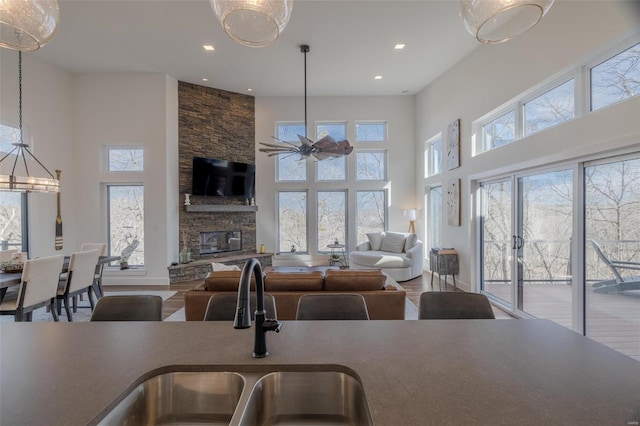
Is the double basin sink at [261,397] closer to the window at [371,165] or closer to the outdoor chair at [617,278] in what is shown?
the outdoor chair at [617,278]

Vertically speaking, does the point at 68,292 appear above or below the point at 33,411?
below

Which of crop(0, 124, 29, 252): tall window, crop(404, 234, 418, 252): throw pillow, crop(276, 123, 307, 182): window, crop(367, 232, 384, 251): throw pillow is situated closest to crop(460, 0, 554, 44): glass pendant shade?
crop(404, 234, 418, 252): throw pillow

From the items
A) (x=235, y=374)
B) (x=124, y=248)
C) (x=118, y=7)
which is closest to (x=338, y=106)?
(x=118, y=7)

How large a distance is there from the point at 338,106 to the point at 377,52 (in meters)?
2.31

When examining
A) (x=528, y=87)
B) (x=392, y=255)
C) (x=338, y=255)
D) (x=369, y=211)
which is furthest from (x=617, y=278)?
(x=369, y=211)

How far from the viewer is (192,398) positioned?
1.09 meters

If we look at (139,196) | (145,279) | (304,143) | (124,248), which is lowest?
(145,279)

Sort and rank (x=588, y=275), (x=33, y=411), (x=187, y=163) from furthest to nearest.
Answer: (x=187, y=163), (x=588, y=275), (x=33, y=411)

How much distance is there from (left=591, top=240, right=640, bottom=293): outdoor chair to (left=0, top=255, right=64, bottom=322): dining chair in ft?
19.1

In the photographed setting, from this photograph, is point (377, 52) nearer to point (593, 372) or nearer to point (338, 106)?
point (338, 106)

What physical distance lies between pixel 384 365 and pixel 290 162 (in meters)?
6.65

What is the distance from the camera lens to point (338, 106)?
7172mm

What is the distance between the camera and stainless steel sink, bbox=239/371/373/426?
1.06 metres

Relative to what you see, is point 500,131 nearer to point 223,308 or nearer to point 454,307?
point 454,307
